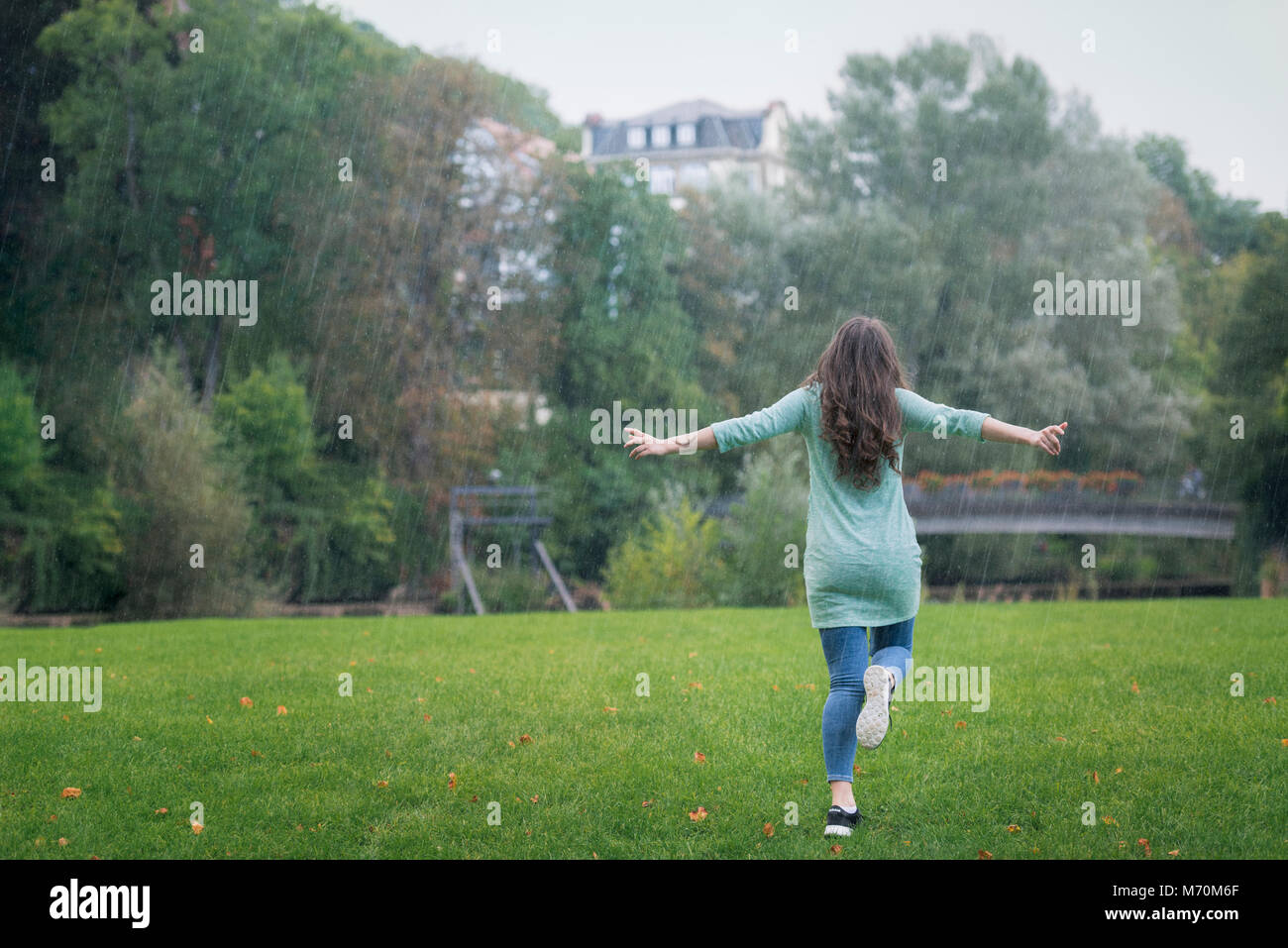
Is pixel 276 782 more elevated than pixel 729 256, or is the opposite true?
pixel 729 256

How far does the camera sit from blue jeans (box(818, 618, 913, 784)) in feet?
15.9

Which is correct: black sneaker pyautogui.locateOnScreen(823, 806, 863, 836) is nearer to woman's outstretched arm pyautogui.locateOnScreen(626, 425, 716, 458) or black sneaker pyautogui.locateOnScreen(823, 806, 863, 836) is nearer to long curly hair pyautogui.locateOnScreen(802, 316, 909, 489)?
long curly hair pyautogui.locateOnScreen(802, 316, 909, 489)

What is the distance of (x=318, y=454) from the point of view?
2900 centimetres

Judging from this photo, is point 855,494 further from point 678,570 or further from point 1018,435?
point 678,570

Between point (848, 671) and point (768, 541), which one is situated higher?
point (848, 671)

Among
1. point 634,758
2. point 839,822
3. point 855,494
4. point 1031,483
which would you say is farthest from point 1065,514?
point 855,494

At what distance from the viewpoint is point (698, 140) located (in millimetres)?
56281

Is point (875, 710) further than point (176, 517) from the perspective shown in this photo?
No

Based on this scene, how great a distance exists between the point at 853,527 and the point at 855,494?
5.7 inches

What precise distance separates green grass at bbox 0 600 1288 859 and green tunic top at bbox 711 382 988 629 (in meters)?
1.04

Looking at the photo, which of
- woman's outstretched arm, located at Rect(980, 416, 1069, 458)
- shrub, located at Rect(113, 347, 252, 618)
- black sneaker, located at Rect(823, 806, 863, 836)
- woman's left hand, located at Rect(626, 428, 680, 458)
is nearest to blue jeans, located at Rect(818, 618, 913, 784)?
black sneaker, located at Rect(823, 806, 863, 836)
